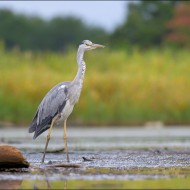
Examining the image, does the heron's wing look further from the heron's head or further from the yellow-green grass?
the yellow-green grass

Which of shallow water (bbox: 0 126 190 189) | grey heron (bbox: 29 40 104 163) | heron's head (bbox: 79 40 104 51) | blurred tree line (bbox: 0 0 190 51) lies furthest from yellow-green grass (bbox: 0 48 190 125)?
blurred tree line (bbox: 0 0 190 51)

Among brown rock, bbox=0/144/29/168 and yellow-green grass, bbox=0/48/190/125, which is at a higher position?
yellow-green grass, bbox=0/48/190/125

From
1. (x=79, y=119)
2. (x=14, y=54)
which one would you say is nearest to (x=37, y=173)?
(x=79, y=119)

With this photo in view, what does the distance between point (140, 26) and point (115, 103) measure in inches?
1045

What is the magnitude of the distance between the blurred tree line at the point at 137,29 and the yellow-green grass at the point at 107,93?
12.1 metres

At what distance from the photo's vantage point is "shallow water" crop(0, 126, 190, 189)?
33.0 feet

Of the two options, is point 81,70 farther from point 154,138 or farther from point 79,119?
point 79,119

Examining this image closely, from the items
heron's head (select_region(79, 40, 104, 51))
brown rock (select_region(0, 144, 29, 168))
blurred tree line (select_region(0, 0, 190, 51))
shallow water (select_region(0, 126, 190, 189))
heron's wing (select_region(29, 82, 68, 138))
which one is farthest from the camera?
blurred tree line (select_region(0, 0, 190, 51))

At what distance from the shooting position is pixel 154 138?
19531 mm

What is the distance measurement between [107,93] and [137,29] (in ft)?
85.1

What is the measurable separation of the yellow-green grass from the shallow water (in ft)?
6.51

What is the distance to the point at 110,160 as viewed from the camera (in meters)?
13.1

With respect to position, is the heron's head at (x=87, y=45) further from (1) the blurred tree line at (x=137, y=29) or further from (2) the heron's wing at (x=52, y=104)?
(1) the blurred tree line at (x=137, y=29)

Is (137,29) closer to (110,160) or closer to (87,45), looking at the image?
(87,45)
